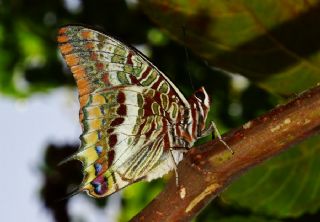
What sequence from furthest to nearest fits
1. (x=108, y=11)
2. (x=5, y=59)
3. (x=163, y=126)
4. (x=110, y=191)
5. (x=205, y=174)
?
(x=5, y=59), (x=108, y=11), (x=163, y=126), (x=110, y=191), (x=205, y=174)

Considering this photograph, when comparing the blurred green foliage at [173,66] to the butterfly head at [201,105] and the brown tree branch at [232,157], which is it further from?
the brown tree branch at [232,157]

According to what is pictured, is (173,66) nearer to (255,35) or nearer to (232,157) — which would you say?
(255,35)

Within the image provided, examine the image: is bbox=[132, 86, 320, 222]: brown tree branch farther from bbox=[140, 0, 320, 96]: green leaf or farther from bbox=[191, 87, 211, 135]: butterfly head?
bbox=[140, 0, 320, 96]: green leaf

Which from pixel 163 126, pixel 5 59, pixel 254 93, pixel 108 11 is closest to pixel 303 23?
pixel 163 126

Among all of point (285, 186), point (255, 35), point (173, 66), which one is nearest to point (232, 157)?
point (255, 35)

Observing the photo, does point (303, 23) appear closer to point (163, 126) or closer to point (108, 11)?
point (163, 126)

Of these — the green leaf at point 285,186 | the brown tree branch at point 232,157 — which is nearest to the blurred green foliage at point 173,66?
the green leaf at point 285,186
